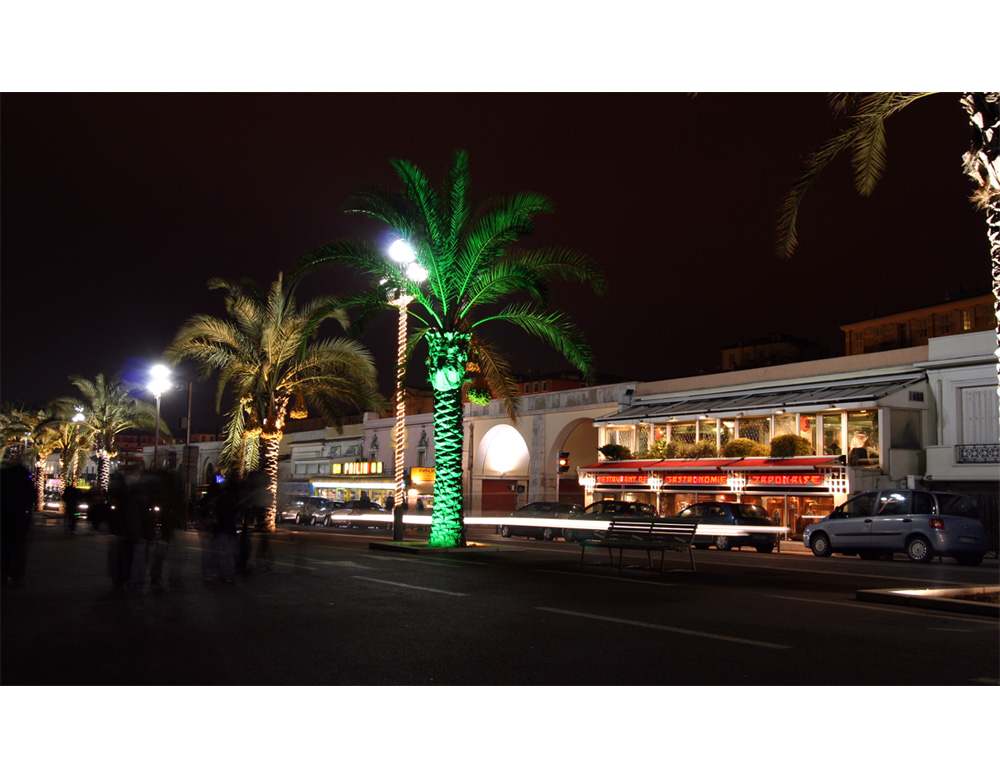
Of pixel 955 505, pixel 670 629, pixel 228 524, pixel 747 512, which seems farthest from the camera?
pixel 747 512

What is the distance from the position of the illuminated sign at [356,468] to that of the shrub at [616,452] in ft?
79.6

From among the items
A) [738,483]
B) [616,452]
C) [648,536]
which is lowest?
[648,536]

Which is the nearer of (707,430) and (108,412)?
(707,430)

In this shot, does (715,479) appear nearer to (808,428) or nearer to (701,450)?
(701,450)

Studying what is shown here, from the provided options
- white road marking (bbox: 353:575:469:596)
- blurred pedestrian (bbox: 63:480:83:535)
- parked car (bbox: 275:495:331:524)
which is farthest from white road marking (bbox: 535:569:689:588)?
parked car (bbox: 275:495:331:524)

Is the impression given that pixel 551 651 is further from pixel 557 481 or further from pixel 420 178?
pixel 557 481

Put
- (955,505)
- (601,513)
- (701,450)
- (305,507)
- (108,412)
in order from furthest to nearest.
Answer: (108,412) → (305,507) → (701,450) → (601,513) → (955,505)

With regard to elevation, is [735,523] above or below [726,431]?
below

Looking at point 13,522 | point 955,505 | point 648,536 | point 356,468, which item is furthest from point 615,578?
point 356,468

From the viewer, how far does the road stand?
251 inches

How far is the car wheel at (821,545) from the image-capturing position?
961 inches

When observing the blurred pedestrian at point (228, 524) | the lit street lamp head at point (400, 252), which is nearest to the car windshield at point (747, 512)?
the lit street lamp head at point (400, 252)

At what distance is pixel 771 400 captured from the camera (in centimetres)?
3731

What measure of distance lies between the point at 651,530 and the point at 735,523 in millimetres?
15019
